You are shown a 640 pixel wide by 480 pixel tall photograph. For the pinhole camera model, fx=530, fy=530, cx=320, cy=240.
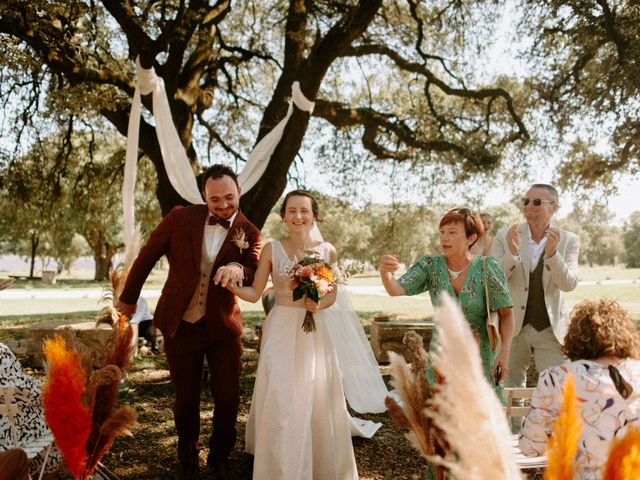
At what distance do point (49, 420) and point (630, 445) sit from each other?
5.47ft

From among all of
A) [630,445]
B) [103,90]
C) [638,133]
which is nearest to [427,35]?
[638,133]

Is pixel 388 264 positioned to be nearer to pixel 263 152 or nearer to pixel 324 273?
pixel 324 273

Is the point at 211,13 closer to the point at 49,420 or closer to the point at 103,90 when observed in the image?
the point at 103,90

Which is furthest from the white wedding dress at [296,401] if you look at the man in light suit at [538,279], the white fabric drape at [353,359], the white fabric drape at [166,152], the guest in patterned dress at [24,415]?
the white fabric drape at [166,152]

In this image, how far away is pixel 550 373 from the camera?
1.98 meters

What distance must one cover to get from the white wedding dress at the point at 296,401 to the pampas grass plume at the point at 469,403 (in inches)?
127

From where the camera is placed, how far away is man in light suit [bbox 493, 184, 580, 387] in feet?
14.3

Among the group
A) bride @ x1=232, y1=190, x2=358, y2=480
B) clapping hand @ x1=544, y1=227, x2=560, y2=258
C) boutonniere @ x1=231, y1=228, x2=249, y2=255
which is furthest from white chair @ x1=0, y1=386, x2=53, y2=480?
clapping hand @ x1=544, y1=227, x2=560, y2=258

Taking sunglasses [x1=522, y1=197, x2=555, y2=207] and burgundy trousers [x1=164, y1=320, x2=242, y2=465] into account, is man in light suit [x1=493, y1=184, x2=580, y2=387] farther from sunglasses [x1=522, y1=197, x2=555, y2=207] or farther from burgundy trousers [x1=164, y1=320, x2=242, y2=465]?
burgundy trousers [x1=164, y1=320, x2=242, y2=465]

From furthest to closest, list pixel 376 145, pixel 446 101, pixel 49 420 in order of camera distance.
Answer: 1. pixel 446 101
2. pixel 376 145
3. pixel 49 420

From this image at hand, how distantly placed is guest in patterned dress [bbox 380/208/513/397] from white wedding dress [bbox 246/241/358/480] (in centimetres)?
88

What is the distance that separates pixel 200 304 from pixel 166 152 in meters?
4.07

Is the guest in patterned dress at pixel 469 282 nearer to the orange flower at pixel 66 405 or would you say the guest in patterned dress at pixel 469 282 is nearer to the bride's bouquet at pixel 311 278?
the bride's bouquet at pixel 311 278

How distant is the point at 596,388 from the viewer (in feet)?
6.44
